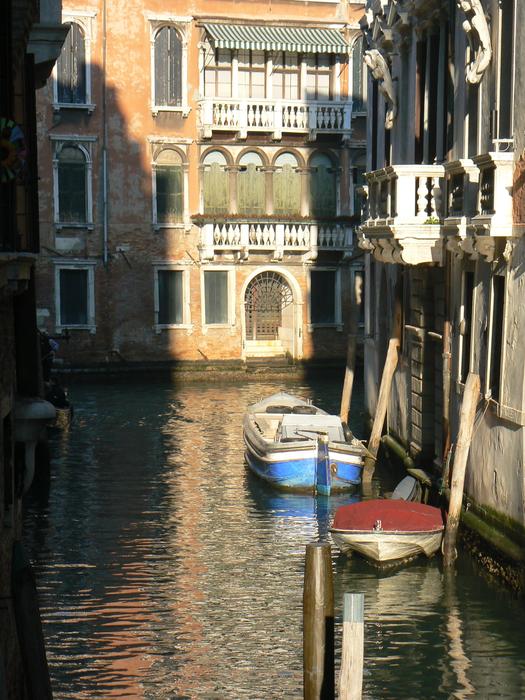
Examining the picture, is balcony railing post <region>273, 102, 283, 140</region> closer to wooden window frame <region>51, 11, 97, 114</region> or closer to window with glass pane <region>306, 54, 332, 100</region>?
window with glass pane <region>306, 54, 332, 100</region>

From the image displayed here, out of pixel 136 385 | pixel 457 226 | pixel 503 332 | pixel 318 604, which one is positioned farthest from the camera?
pixel 136 385

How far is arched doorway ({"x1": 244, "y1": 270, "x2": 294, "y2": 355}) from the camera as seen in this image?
32.1 m

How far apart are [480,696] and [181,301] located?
2196 centimetres

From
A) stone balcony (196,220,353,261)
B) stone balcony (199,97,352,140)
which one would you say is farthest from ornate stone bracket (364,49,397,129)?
stone balcony (196,220,353,261)

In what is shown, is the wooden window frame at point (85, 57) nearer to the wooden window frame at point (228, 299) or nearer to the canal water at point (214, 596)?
the wooden window frame at point (228, 299)

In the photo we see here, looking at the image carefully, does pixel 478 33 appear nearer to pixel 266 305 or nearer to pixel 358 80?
pixel 358 80

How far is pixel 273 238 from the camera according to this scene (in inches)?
1227

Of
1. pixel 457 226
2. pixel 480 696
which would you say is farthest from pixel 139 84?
pixel 480 696

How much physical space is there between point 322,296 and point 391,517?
18896 mm

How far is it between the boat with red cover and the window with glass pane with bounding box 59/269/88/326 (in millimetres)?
17733

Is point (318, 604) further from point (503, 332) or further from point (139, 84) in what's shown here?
point (139, 84)

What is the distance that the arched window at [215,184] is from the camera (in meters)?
31.2

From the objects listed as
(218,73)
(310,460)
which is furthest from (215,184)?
(310,460)

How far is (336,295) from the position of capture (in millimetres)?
32281
